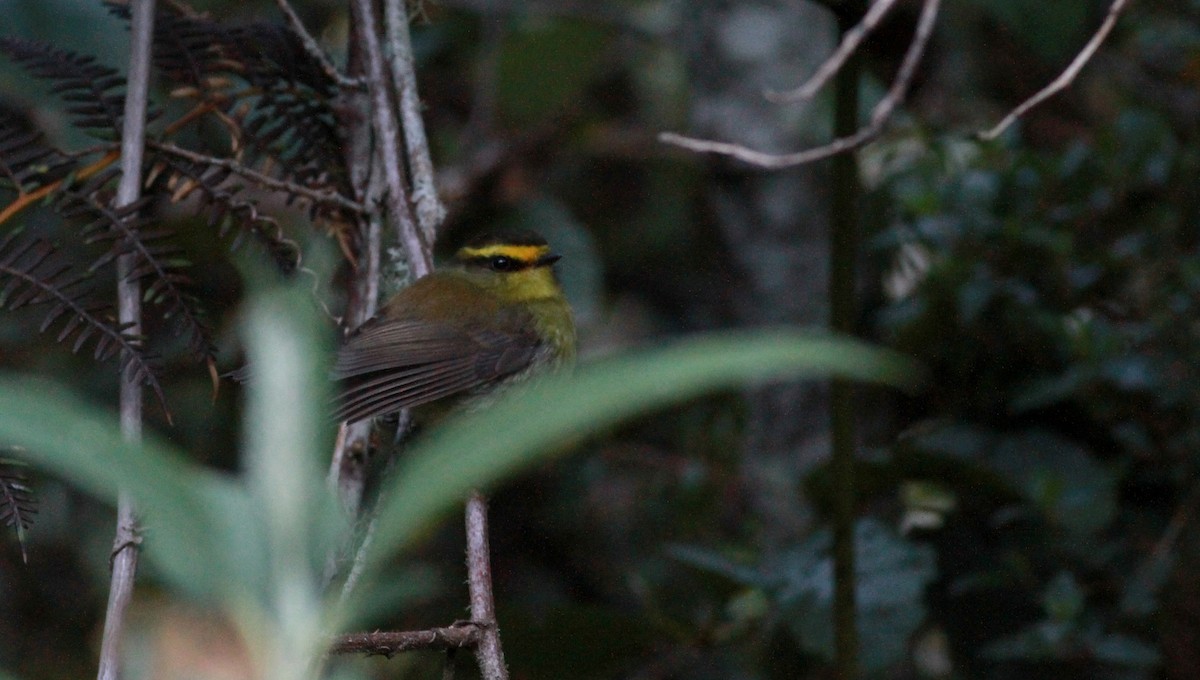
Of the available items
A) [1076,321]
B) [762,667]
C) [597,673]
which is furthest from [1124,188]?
[597,673]

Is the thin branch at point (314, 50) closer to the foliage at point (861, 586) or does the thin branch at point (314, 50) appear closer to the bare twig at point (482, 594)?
the bare twig at point (482, 594)

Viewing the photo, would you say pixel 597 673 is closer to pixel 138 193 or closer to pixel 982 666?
pixel 982 666

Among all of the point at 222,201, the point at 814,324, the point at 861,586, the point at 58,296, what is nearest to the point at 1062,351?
the point at 861,586

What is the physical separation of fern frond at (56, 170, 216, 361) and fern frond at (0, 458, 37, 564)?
356 mm

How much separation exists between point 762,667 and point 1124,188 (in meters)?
1.56

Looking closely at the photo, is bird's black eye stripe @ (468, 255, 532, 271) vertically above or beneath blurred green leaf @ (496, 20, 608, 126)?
beneath

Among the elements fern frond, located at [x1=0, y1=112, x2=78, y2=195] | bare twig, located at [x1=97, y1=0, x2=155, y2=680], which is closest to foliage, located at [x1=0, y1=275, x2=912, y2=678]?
bare twig, located at [x1=97, y1=0, x2=155, y2=680]

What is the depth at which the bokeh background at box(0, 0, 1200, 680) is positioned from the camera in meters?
2.87

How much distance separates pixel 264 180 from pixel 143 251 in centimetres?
39

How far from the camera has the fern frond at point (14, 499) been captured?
4.90 feet

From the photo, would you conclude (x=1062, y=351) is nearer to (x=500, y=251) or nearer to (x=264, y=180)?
(x=500, y=251)

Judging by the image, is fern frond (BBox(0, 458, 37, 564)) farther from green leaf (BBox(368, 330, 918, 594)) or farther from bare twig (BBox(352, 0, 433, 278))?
green leaf (BBox(368, 330, 918, 594))

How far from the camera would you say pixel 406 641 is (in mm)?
1405

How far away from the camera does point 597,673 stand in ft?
10.1
